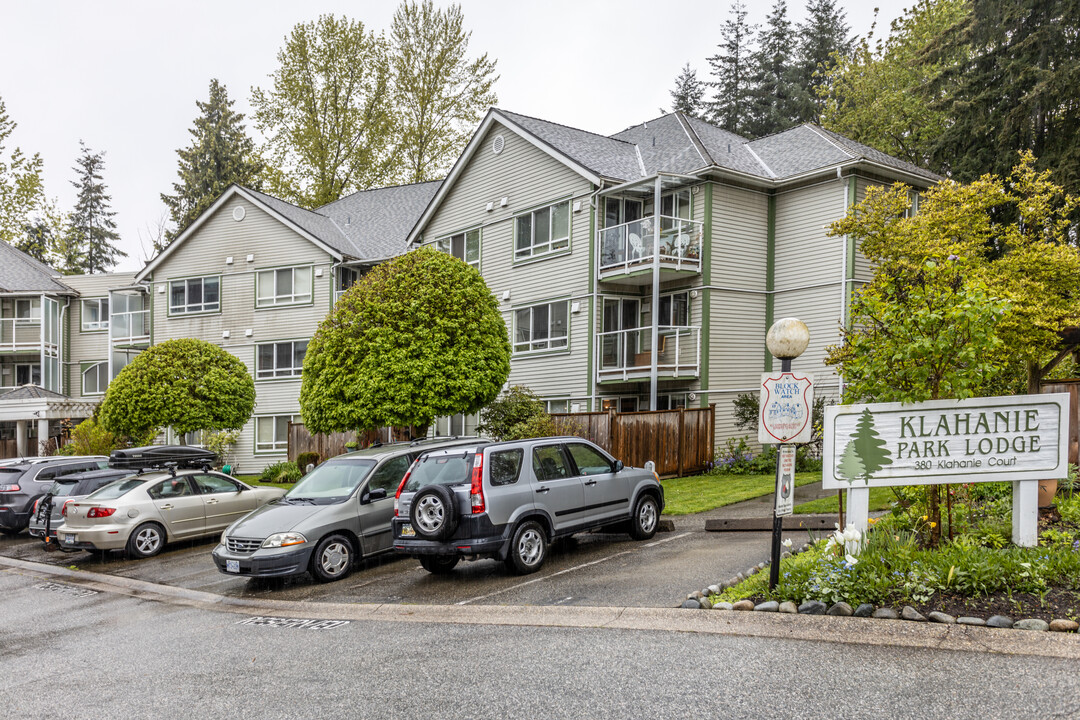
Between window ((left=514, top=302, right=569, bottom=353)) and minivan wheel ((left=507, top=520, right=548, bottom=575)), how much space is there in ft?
47.9

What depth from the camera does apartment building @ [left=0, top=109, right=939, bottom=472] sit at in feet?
76.6

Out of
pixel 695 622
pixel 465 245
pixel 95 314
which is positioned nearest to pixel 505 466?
pixel 695 622

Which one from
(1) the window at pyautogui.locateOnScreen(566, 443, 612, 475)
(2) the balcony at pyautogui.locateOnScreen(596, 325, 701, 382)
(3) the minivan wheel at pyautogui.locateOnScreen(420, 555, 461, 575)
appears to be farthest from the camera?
(2) the balcony at pyautogui.locateOnScreen(596, 325, 701, 382)

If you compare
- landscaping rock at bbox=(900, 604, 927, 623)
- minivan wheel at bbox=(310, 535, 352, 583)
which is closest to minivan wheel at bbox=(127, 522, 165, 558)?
minivan wheel at bbox=(310, 535, 352, 583)

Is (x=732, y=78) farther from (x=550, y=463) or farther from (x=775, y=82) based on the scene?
(x=550, y=463)

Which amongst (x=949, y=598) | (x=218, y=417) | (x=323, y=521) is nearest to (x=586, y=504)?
(x=323, y=521)

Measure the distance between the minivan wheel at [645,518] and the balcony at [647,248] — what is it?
10.7 metres

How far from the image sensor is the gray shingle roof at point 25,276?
39.9m

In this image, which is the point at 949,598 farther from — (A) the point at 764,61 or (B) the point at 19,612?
(A) the point at 764,61

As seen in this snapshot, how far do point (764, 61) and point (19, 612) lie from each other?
1833 inches

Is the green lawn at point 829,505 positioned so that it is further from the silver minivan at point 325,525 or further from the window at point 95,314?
the window at point 95,314

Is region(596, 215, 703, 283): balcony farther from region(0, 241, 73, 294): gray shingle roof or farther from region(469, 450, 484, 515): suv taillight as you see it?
region(0, 241, 73, 294): gray shingle roof

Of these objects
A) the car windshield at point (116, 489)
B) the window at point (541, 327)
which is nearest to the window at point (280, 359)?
the window at point (541, 327)

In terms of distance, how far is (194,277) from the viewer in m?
35.1
